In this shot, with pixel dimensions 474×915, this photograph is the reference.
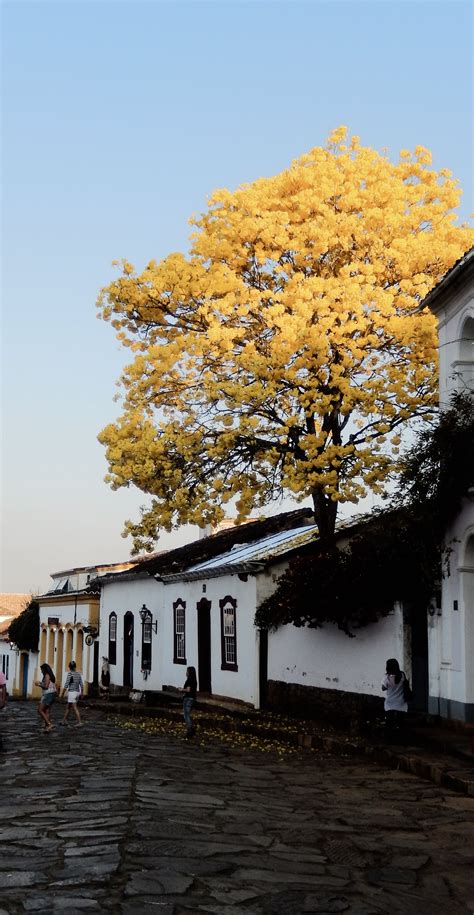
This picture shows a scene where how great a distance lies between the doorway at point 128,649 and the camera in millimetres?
35781

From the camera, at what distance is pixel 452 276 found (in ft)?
54.9

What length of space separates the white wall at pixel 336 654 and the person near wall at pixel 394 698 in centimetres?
133

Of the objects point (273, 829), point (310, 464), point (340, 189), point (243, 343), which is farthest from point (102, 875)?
point (340, 189)

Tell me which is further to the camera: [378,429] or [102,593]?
[102,593]

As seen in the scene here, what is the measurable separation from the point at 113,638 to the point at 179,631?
7982 millimetres

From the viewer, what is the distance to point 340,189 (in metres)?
22.1

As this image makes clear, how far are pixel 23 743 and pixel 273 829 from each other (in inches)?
402

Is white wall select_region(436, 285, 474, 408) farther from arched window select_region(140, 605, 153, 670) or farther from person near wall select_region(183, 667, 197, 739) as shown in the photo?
arched window select_region(140, 605, 153, 670)

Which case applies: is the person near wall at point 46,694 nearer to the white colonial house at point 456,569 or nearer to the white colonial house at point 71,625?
the white colonial house at point 456,569

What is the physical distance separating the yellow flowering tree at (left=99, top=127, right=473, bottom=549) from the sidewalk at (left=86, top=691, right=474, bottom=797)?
14.1ft

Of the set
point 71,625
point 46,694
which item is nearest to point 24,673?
point 71,625

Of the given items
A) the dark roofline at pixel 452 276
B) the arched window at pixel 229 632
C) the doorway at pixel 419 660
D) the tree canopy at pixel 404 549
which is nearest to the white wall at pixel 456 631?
the tree canopy at pixel 404 549

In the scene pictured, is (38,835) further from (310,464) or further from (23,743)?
(310,464)

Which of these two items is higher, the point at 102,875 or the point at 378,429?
the point at 378,429
